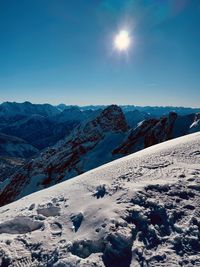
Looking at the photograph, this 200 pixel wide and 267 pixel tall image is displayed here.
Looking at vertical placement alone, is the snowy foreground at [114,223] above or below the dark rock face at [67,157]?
above

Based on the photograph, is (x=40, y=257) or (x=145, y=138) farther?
(x=145, y=138)

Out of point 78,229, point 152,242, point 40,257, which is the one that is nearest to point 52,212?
point 78,229

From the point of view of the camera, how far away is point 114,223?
799cm

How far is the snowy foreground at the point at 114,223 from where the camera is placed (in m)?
7.12

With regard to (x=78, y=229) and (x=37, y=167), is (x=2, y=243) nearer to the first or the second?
(x=78, y=229)

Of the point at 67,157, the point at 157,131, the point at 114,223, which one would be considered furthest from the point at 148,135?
the point at 114,223

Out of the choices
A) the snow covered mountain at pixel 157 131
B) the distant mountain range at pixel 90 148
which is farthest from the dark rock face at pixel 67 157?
the snow covered mountain at pixel 157 131

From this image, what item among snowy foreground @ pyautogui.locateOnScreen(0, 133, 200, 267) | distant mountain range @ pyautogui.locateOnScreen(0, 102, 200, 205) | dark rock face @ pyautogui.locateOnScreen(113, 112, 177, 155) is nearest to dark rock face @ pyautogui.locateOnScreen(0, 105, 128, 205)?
distant mountain range @ pyautogui.locateOnScreen(0, 102, 200, 205)

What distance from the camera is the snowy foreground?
7.12m

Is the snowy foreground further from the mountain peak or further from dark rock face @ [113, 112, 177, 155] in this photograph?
the mountain peak

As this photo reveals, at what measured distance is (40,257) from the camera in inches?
289

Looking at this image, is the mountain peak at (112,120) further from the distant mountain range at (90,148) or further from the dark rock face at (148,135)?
the dark rock face at (148,135)

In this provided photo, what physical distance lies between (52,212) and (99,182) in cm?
227

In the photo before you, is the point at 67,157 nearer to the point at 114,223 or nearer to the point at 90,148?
the point at 90,148
